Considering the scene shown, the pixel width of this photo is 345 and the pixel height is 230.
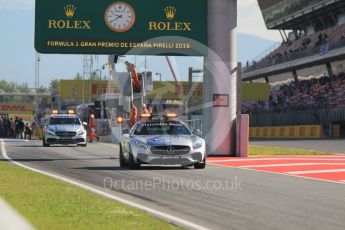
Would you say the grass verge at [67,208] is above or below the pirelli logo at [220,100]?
below

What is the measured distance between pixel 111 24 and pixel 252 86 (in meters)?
54.3

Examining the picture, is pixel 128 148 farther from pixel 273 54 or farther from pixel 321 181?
pixel 273 54

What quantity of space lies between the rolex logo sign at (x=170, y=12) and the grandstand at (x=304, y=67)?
25.6m

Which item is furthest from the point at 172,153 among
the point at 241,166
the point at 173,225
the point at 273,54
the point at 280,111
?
the point at 273,54

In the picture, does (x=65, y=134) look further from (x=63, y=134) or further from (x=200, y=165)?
(x=200, y=165)

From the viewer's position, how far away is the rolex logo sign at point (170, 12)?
82.2ft

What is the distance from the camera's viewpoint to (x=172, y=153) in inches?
704

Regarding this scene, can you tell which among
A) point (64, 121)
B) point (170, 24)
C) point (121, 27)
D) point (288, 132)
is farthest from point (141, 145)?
point (288, 132)

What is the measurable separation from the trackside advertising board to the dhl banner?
27.9m

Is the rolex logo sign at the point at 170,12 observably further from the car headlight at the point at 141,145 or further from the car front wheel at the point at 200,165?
the car headlight at the point at 141,145

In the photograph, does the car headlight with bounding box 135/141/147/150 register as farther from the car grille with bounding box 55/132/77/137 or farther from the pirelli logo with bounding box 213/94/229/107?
the car grille with bounding box 55/132/77/137

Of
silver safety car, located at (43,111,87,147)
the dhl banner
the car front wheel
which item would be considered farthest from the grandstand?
the car front wheel

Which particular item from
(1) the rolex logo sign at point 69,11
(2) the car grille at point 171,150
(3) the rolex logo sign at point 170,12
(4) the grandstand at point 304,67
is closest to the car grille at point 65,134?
(1) the rolex logo sign at point 69,11

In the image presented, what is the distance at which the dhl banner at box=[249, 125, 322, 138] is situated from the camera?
51.8 meters
